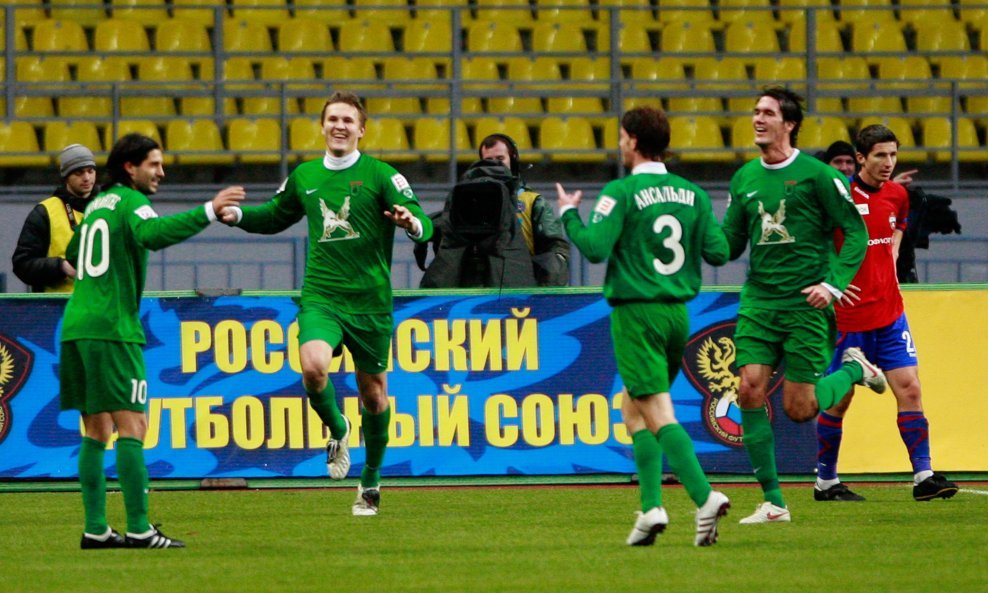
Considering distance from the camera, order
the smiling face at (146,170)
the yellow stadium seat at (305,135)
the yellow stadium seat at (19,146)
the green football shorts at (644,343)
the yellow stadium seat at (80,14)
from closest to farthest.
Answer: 1. the green football shorts at (644,343)
2. the smiling face at (146,170)
3. the yellow stadium seat at (19,146)
4. the yellow stadium seat at (305,135)
5. the yellow stadium seat at (80,14)

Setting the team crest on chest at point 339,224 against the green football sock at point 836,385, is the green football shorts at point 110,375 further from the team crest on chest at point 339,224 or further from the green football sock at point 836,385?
the green football sock at point 836,385

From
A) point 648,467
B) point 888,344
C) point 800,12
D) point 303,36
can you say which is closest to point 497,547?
point 648,467

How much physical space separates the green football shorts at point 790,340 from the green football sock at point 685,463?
45.2 inches

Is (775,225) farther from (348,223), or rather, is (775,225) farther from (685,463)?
(348,223)

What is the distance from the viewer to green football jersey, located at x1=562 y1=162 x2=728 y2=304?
22.2 ft

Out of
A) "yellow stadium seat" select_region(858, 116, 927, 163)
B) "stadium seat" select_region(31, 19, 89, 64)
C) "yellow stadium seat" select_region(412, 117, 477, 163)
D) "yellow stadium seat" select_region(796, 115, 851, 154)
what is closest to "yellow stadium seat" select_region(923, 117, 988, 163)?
"yellow stadium seat" select_region(858, 116, 927, 163)

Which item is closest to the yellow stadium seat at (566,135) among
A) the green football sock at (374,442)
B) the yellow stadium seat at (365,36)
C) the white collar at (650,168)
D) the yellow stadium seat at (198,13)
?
the yellow stadium seat at (365,36)

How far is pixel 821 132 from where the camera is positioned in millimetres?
16969

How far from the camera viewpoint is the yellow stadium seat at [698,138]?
54.5 feet

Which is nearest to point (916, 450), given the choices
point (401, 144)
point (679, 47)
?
point (401, 144)

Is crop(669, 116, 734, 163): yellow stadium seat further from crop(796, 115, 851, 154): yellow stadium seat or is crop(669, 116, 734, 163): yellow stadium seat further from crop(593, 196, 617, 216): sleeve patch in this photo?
crop(593, 196, 617, 216): sleeve patch

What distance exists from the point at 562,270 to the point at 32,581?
536cm

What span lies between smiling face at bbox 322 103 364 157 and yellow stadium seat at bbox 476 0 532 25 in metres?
10.2

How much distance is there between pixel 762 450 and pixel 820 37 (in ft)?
37.5
